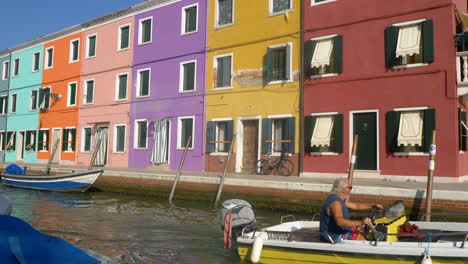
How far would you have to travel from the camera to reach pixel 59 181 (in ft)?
56.5

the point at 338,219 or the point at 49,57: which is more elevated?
the point at 49,57

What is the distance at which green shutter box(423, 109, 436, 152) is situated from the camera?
12.2 metres

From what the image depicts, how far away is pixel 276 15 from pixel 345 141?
592 centimetres

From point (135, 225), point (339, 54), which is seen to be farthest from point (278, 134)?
point (135, 225)

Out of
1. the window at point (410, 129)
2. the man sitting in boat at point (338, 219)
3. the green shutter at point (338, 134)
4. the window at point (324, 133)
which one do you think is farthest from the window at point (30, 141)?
the man sitting in boat at point (338, 219)

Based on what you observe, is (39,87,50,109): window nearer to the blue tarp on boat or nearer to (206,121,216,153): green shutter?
(206,121,216,153): green shutter

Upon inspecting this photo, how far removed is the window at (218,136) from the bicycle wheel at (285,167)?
9.44 ft

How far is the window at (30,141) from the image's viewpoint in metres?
27.5

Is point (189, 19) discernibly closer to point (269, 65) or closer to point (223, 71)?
point (223, 71)

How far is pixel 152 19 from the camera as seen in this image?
69.2 ft

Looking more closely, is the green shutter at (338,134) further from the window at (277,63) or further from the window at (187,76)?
the window at (187,76)

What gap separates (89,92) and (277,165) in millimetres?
14070

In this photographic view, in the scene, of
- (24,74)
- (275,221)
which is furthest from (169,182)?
(24,74)

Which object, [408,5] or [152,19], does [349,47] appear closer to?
[408,5]
